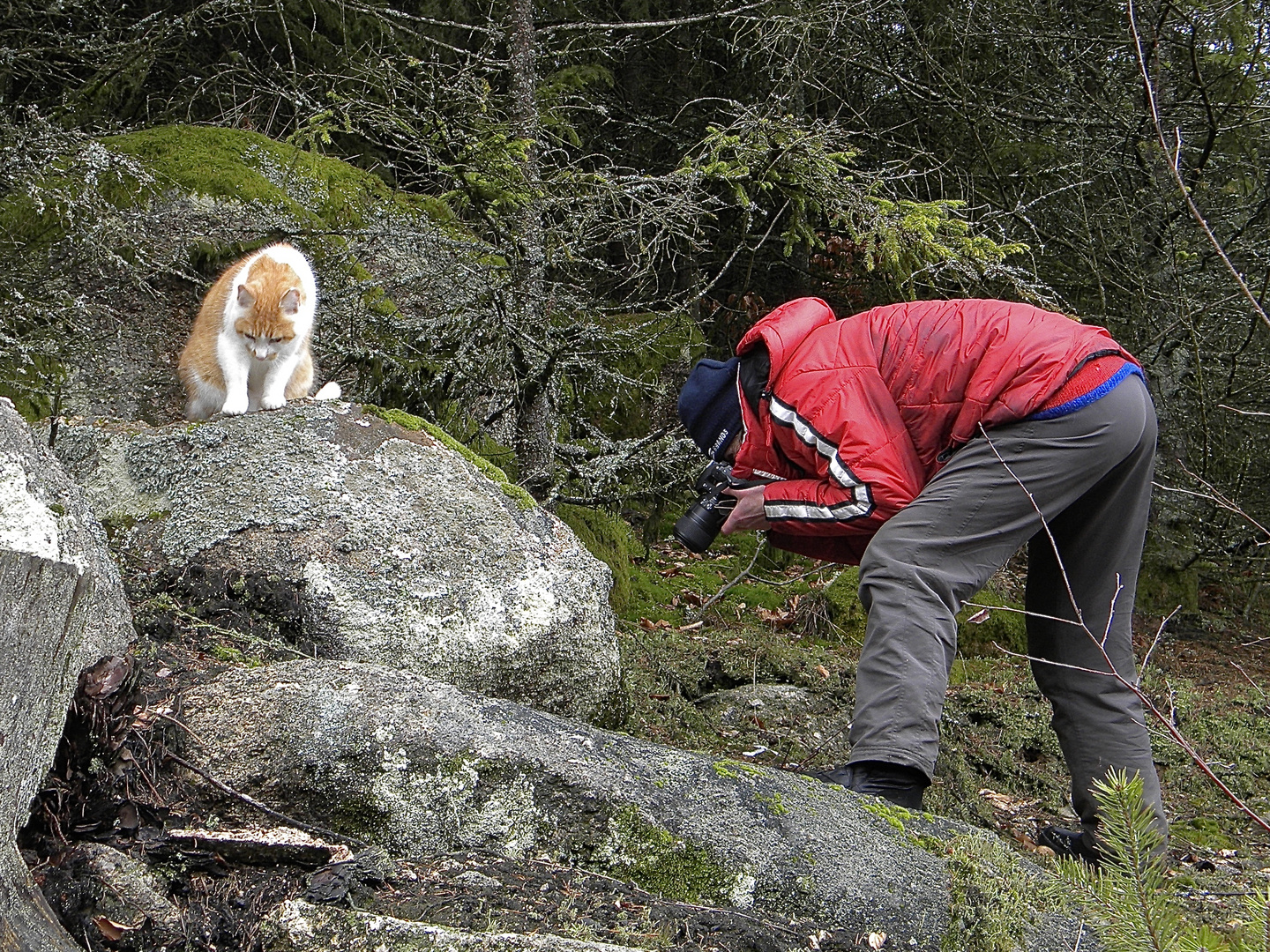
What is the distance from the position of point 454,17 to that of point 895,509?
749 cm

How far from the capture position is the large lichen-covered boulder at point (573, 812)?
8.44ft

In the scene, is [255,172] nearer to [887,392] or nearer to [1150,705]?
[887,392]

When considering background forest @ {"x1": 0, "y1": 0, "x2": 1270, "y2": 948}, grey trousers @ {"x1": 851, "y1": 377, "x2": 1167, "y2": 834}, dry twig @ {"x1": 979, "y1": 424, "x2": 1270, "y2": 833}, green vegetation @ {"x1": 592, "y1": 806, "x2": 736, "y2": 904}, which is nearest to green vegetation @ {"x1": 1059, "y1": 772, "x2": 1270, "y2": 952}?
dry twig @ {"x1": 979, "y1": 424, "x2": 1270, "y2": 833}

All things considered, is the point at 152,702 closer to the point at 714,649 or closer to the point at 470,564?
the point at 470,564

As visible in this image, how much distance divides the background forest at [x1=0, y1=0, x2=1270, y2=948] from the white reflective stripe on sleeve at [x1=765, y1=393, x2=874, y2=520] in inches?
49.1

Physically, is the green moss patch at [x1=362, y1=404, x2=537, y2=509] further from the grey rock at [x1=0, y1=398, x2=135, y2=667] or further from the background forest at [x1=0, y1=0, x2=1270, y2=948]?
the grey rock at [x1=0, y1=398, x2=135, y2=667]

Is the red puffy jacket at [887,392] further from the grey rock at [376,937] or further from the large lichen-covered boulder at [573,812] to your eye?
the grey rock at [376,937]

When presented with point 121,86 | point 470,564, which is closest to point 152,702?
point 470,564

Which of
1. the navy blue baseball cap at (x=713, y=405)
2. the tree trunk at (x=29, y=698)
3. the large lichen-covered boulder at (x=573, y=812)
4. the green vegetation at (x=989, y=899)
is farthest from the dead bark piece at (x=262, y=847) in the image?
the navy blue baseball cap at (x=713, y=405)

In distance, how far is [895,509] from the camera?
11.2ft

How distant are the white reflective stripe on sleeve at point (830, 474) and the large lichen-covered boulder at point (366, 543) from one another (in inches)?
46.6

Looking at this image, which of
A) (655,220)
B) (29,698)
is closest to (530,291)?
(655,220)

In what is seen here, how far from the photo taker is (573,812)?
2.67m

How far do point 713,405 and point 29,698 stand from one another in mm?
2449
